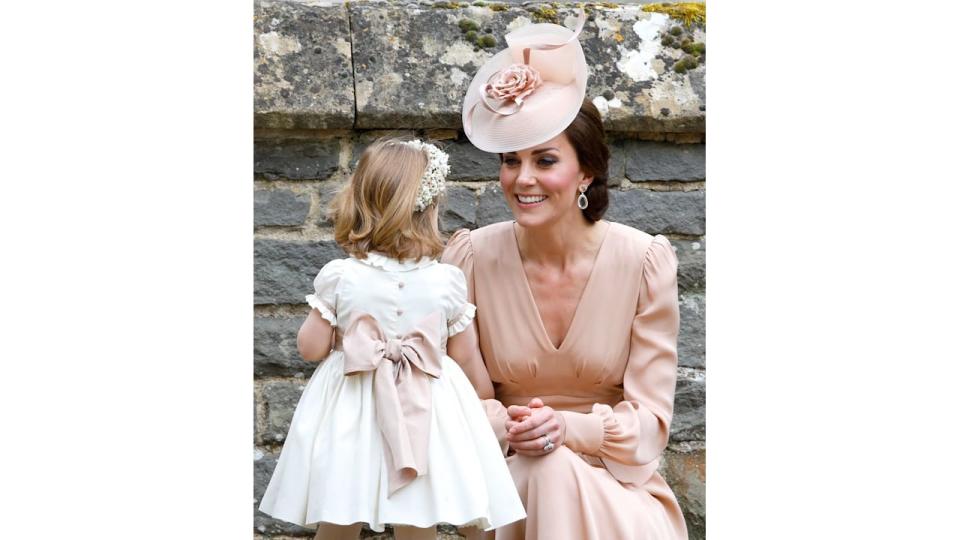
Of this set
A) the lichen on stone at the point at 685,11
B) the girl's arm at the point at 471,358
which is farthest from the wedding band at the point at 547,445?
the lichen on stone at the point at 685,11

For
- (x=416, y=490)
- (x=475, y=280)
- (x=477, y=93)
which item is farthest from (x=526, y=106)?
(x=416, y=490)

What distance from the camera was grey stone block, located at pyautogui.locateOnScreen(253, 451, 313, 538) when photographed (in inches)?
182

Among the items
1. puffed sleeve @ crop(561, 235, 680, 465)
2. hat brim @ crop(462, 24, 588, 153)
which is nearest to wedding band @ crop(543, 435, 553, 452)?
puffed sleeve @ crop(561, 235, 680, 465)

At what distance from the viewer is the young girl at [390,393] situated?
334cm

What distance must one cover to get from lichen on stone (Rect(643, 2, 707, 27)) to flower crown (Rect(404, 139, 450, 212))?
1.56 meters

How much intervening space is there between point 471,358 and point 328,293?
1.89 ft

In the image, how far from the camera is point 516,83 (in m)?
3.74

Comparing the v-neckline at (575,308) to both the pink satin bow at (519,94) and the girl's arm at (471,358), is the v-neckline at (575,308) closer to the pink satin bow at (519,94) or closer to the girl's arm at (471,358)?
the girl's arm at (471,358)

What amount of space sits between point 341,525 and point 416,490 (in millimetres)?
278

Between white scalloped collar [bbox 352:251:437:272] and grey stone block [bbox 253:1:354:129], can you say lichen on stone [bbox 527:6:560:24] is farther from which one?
white scalloped collar [bbox 352:251:437:272]

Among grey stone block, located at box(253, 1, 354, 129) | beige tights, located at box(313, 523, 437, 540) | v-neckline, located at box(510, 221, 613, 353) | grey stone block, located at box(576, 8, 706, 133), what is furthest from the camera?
grey stone block, located at box(576, 8, 706, 133)

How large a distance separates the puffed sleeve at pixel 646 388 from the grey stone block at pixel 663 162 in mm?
839

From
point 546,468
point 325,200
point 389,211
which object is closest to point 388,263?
point 389,211

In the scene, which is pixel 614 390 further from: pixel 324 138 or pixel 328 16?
pixel 328 16
